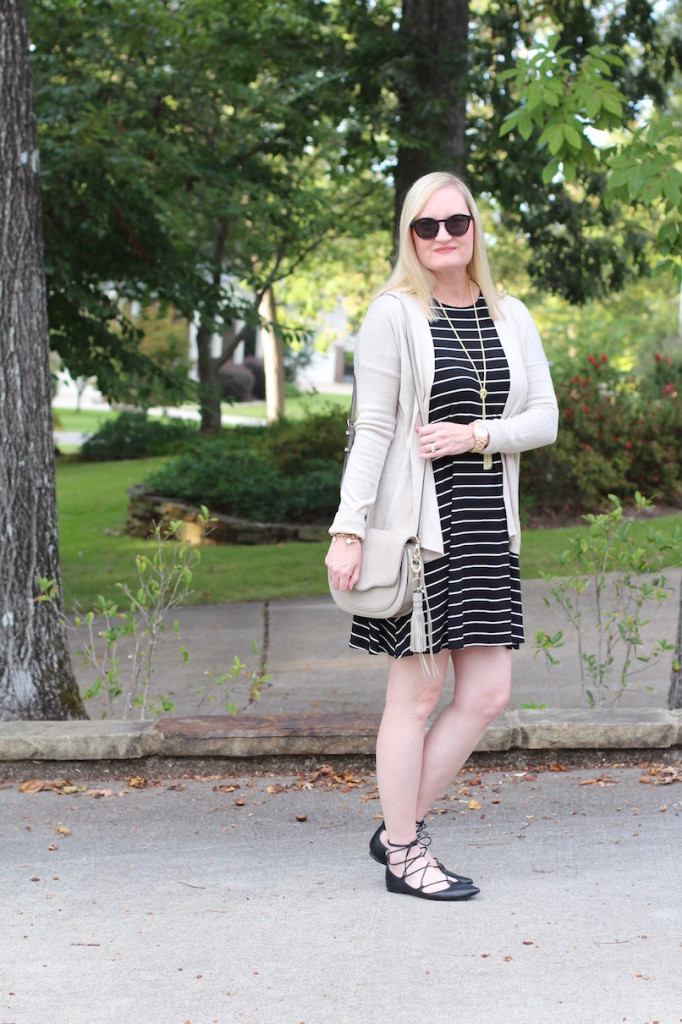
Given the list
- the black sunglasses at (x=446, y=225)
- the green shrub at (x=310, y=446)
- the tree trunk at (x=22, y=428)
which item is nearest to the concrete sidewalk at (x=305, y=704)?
the tree trunk at (x=22, y=428)

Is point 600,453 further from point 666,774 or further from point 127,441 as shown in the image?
point 127,441

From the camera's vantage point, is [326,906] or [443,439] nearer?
[443,439]

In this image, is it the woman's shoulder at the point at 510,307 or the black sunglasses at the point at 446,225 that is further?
the woman's shoulder at the point at 510,307

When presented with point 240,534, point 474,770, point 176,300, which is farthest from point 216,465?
point 474,770

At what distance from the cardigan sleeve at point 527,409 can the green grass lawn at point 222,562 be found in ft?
13.6

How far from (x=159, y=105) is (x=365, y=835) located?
7289 mm

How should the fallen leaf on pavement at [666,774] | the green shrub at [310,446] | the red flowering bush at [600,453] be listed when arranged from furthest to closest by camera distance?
the green shrub at [310,446], the red flowering bush at [600,453], the fallen leaf on pavement at [666,774]

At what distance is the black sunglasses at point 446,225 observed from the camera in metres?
3.41

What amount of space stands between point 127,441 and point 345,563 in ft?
64.2

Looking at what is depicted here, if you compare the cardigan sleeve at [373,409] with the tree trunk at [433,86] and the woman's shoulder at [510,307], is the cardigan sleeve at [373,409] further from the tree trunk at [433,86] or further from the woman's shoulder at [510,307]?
the tree trunk at [433,86]

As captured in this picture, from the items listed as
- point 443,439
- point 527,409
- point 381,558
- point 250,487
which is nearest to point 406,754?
point 381,558

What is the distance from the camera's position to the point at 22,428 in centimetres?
511

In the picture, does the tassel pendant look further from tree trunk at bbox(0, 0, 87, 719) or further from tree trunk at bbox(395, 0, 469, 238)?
tree trunk at bbox(395, 0, 469, 238)

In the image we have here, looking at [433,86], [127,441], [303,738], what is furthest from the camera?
[127,441]
